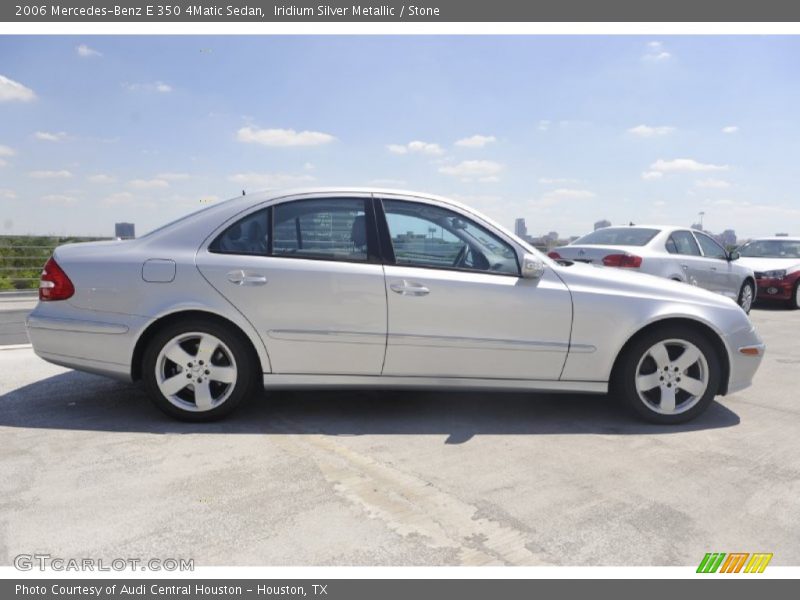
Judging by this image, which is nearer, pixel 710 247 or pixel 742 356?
pixel 742 356

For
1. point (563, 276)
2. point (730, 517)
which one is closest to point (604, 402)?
point (563, 276)

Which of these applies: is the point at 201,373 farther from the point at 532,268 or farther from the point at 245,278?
the point at 532,268

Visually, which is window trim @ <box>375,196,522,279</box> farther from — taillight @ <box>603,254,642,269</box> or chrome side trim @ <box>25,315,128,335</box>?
taillight @ <box>603,254,642,269</box>

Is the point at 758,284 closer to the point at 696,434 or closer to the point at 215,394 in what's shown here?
the point at 696,434

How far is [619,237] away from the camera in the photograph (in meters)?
8.45

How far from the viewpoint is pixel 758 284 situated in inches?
460

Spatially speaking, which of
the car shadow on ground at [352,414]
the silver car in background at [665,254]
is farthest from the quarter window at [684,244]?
the car shadow on ground at [352,414]

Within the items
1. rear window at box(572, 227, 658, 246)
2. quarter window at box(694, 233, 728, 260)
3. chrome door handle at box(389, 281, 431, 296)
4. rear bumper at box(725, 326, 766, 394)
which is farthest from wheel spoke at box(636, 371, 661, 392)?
quarter window at box(694, 233, 728, 260)

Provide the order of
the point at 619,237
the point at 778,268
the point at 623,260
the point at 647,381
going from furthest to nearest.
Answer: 1. the point at 778,268
2. the point at 619,237
3. the point at 623,260
4. the point at 647,381

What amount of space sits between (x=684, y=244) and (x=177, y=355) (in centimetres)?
740

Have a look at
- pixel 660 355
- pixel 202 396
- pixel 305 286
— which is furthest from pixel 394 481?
pixel 660 355

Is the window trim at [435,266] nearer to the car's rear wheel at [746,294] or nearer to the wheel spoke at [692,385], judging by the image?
the wheel spoke at [692,385]

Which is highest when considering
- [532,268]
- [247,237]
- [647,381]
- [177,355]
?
[247,237]

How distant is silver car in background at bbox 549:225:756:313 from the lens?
7.79 meters
